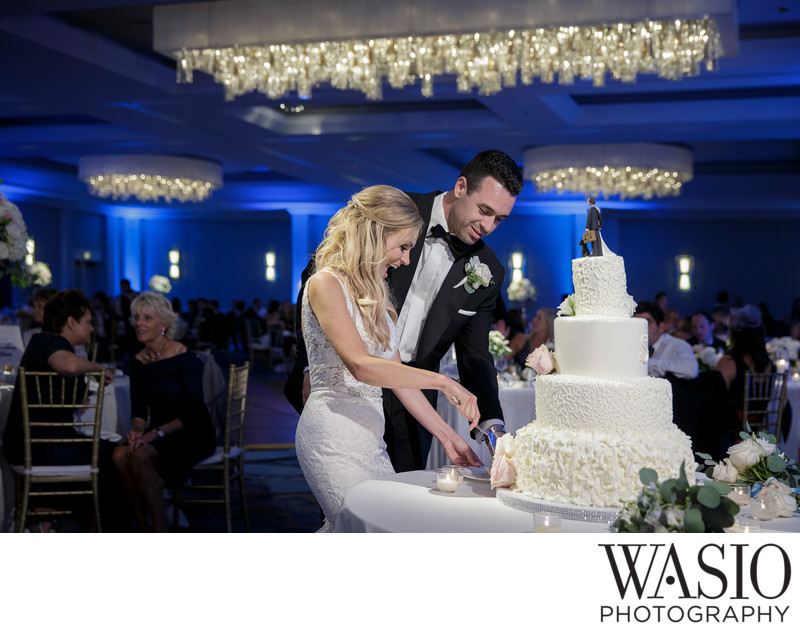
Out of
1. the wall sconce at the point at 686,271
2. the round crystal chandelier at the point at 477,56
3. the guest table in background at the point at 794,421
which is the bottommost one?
the guest table in background at the point at 794,421

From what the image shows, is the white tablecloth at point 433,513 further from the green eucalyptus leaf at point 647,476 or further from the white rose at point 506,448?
the green eucalyptus leaf at point 647,476

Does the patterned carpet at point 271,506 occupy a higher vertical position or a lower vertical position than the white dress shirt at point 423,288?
lower

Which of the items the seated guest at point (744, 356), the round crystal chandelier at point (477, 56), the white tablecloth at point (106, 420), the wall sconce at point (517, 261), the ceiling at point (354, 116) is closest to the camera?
the white tablecloth at point (106, 420)

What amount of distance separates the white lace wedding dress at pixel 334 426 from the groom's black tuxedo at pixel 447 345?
0.42 metres

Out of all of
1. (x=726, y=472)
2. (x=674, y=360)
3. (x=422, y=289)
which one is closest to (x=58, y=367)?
(x=422, y=289)

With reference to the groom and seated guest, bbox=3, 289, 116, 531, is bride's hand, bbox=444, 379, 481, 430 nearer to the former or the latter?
the groom

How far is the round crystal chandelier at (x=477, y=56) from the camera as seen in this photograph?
6785 millimetres

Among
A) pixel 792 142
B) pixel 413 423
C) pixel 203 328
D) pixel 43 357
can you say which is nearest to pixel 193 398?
pixel 43 357

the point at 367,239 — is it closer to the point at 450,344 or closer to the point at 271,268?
the point at 450,344

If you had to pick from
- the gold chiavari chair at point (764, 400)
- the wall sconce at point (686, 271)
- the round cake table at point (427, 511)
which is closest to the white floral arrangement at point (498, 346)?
the gold chiavari chair at point (764, 400)

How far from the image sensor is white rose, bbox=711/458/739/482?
2.44 m

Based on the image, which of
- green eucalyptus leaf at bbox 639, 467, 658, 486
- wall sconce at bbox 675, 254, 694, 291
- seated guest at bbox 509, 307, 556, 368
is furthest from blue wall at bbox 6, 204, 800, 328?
green eucalyptus leaf at bbox 639, 467, 658, 486
